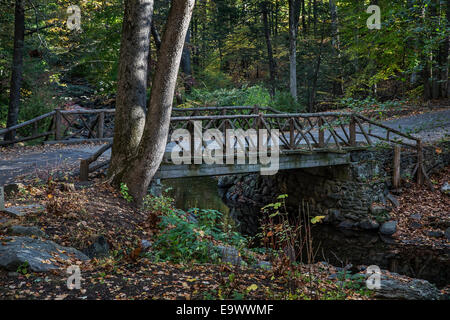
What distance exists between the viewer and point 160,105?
662 cm

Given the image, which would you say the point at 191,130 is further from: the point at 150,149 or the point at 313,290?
the point at 313,290

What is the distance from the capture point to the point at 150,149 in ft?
22.4

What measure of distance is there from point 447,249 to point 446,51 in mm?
11496

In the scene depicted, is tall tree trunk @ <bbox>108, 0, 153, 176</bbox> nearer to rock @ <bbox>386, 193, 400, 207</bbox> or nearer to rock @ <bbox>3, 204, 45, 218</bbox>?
rock @ <bbox>3, 204, 45, 218</bbox>

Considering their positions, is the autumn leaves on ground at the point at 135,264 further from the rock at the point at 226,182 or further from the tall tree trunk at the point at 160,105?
the rock at the point at 226,182

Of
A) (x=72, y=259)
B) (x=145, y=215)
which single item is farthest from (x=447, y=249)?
(x=72, y=259)

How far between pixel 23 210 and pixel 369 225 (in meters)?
9.33

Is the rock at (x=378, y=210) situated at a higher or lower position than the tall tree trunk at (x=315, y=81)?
lower

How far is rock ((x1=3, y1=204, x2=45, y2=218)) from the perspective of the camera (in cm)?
554

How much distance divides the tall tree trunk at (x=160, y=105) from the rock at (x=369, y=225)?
7264 millimetres

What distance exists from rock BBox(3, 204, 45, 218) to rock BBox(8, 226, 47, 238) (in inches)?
22.4

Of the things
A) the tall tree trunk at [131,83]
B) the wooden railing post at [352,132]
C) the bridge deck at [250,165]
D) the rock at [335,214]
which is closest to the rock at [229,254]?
the tall tree trunk at [131,83]

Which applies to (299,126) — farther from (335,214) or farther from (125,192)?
(125,192)

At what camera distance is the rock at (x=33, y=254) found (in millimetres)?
4020
